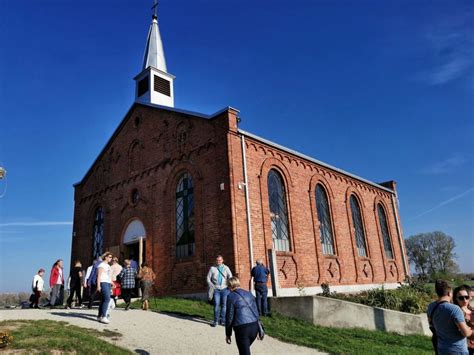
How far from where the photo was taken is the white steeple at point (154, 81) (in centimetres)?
1894

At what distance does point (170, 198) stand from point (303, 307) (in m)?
→ 7.16

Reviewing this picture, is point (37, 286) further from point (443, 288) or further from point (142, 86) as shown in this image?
point (443, 288)

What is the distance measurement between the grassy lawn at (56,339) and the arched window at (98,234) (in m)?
10.9

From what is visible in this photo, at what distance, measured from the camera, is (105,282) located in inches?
352

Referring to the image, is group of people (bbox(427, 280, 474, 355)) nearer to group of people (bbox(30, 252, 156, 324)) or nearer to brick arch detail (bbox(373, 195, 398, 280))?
group of people (bbox(30, 252, 156, 324))

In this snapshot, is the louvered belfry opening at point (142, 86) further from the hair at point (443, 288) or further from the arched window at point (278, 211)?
the hair at point (443, 288)

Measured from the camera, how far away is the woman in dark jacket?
5.38 metres

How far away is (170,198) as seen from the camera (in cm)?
1519

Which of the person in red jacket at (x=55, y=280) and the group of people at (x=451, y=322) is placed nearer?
the group of people at (x=451, y=322)

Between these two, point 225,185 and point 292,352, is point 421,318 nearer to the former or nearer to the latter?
point 292,352

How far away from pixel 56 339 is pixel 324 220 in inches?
539

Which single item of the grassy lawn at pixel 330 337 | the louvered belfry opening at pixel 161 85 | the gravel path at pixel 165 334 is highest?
the louvered belfry opening at pixel 161 85

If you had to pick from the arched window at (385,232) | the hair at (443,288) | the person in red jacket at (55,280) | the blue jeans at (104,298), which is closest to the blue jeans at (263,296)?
the blue jeans at (104,298)

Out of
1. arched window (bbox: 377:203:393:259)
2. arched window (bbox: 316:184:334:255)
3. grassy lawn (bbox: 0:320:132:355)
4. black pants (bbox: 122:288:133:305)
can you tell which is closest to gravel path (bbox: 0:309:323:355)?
grassy lawn (bbox: 0:320:132:355)
